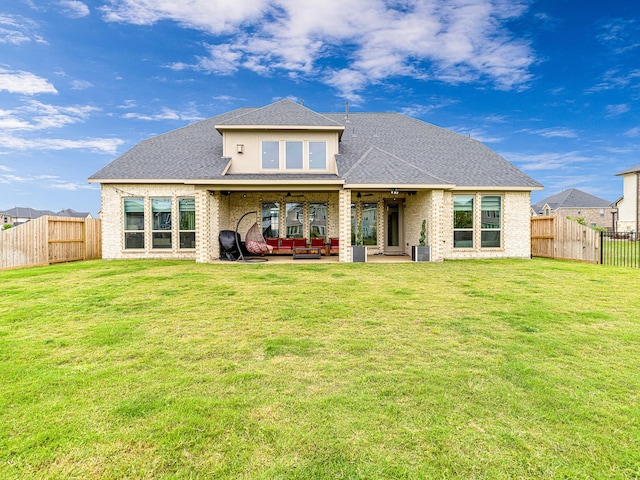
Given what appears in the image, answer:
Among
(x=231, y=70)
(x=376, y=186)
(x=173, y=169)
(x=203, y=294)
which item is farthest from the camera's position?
(x=231, y=70)

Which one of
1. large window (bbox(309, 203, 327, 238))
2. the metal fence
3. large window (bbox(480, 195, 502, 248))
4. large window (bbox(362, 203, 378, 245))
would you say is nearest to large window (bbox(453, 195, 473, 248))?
large window (bbox(480, 195, 502, 248))

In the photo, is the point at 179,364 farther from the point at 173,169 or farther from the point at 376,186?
the point at 173,169

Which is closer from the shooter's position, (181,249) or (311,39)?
(181,249)

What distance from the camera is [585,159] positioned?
43.3 metres

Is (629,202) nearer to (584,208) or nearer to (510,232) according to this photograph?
(584,208)

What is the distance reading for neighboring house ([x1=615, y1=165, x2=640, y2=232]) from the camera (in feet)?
114

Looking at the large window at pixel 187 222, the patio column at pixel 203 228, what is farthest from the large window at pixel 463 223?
the large window at pixel 187 222

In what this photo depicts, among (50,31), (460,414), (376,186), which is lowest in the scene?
(460,414)

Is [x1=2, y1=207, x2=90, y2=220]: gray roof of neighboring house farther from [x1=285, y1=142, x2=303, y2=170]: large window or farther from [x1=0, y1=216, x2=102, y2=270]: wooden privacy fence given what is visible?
[x1=285, y1=142, x2=303, y2=170]: large window

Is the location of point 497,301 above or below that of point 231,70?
below

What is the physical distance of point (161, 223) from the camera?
46.9 ft

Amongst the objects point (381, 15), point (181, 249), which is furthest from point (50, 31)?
point (381, 15)

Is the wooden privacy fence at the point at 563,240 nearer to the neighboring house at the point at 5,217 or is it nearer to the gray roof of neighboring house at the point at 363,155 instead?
the gray roof of neighboring house at the point at 363,155

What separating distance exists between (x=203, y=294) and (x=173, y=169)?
30.7ft
